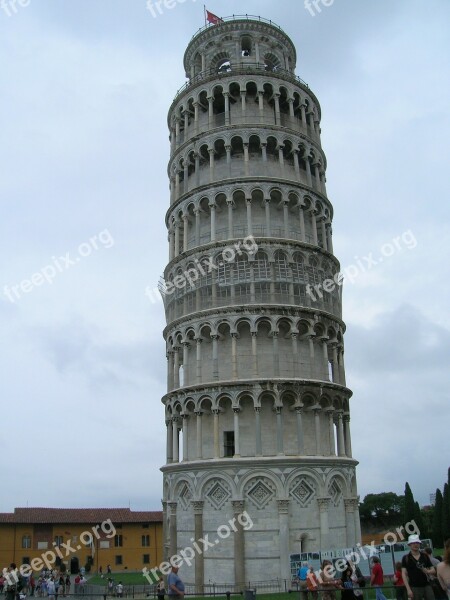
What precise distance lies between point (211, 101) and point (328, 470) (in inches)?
992

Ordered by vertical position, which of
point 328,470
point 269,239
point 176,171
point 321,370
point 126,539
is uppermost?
point 176,171

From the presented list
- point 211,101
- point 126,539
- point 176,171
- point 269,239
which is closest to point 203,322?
point 269,239

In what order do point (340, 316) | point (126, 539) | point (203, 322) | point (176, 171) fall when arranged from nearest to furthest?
point (203, 322)
point (340, 316)
point (176, 171)
point (126, 539)

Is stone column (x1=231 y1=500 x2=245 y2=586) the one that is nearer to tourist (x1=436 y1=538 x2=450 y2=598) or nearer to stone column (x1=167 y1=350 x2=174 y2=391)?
stone column (x1=167 y1=350 x2=174 y2=391)

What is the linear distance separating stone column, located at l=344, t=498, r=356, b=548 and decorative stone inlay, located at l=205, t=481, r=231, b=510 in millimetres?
7200

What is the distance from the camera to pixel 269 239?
3722cm

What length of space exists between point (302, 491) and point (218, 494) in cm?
462

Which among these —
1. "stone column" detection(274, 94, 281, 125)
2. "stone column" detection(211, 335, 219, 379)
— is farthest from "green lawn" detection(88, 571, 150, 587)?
"stone column" detection(274, 94, 281, 125)

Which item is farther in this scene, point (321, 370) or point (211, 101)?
point (211, 101)

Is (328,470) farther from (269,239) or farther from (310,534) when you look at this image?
(269,239)

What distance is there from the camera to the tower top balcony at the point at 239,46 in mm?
45094

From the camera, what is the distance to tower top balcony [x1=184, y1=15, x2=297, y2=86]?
45094 mm

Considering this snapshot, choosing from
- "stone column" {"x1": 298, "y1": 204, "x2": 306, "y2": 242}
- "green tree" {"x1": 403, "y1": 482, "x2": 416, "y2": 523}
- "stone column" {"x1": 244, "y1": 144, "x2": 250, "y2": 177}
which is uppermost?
"stone column" {"x1": 244, "y1": 144, "x2": 250, "y2": 177}

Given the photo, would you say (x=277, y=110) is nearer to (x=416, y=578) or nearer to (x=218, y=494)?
(x=218, y=494)
